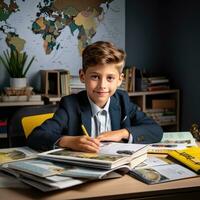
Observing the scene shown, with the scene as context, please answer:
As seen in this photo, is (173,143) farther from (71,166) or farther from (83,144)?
(71,166)

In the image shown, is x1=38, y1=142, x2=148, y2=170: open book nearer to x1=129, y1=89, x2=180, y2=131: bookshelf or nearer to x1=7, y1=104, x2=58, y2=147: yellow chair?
x1=7, y1=104, x2=58, y2=147: yellow chair

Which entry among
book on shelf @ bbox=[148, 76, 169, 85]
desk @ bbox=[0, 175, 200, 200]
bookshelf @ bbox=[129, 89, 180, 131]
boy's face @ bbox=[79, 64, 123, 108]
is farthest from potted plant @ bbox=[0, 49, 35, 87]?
desk @ bbox=[0, 175, 200, 200]

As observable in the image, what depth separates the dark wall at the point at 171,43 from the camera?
3.67 m

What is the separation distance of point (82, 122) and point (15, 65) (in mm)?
1841

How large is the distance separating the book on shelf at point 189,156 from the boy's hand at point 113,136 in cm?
21

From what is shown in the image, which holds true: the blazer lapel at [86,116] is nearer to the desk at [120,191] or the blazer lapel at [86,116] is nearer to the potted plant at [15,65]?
the desk at [120,191]

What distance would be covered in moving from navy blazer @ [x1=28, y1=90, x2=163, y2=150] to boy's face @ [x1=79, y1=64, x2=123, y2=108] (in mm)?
94

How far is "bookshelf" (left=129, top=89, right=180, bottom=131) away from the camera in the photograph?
12.5 ft

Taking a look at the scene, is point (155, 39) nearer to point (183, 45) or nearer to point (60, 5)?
point (183, 45)

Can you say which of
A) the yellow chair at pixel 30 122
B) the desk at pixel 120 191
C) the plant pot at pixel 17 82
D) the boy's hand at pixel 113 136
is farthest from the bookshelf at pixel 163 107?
the desk at pixel 120 191

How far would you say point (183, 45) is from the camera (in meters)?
3.80

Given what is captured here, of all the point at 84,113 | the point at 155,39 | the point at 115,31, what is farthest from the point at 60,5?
the point at 84,113

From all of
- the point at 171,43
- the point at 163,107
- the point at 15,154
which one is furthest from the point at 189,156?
the point at 171,43

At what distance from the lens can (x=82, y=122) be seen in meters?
1.71
